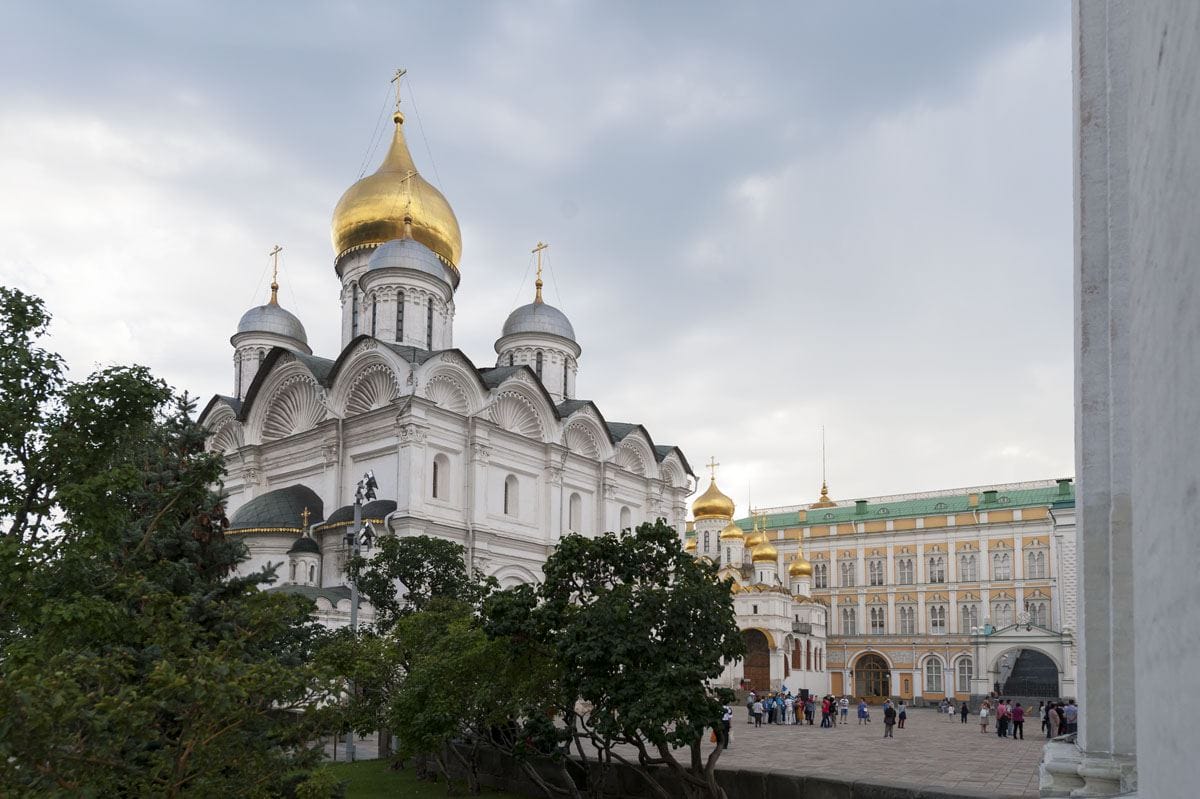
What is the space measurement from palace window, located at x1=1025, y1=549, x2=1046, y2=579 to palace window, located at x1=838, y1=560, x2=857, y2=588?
34.2 feet

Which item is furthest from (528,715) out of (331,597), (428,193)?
(428,193)

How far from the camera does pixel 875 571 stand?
64188mm

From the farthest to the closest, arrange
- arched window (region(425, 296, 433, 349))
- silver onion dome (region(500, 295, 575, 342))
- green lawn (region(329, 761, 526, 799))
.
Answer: silver onion dome (region(500, 295, 575, 342)), arched window (region(425, 296, 433, 349)), green lawn (region(329, 761, 526, 799))

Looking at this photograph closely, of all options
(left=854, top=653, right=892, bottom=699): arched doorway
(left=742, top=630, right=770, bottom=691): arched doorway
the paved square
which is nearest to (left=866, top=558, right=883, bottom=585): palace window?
(left=854, top=653, right=892, bottom=699): arched doorway

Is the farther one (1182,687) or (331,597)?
(331,597)

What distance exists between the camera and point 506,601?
1501cm

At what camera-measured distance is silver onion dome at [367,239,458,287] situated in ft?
139

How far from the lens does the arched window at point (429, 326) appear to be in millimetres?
42816

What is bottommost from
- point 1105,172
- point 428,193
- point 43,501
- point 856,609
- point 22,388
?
point 856,609

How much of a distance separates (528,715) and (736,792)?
10.7 ft

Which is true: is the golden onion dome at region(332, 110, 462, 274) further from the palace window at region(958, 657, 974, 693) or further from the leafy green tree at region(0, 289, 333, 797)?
the palace window at region(958, 657, 974, 693)

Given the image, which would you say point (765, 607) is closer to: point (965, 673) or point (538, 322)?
point (965, 673)

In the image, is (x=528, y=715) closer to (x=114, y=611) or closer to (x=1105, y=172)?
(x=114, y=611)

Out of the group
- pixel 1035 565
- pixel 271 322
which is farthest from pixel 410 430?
pixel 1035 565
